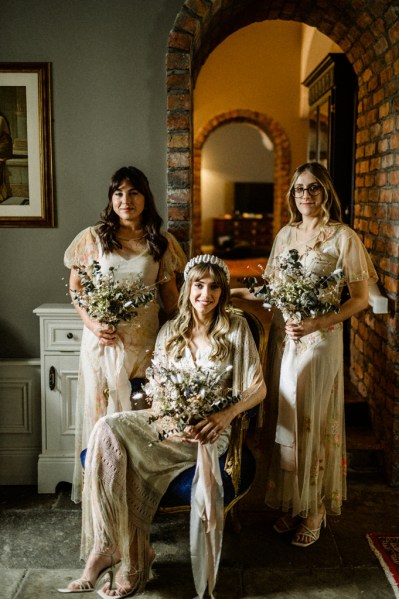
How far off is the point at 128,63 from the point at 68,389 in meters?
1.86

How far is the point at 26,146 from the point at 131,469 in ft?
6.53

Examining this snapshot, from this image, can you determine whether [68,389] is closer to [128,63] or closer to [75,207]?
[75,207]

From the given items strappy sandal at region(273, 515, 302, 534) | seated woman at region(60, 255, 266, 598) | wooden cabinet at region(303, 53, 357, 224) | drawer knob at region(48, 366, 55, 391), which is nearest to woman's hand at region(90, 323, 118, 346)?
seated woman at region(60, 255, 266, 598)

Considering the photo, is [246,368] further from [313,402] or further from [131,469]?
[131,469]

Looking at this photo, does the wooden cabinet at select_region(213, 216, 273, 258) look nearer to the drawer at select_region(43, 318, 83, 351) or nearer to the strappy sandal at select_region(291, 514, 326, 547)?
the drawer at select_region(43, 318, 83, 351)

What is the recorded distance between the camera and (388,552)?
3.05 meters

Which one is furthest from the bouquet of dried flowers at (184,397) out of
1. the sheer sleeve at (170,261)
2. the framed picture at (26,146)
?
the framed picture at (26,146)

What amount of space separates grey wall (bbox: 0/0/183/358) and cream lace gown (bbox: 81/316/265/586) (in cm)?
124

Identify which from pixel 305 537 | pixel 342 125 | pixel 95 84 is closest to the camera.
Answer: pixel 305 537

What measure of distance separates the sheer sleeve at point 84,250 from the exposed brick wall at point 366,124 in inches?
20.4

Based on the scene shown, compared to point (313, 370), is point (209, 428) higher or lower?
lower

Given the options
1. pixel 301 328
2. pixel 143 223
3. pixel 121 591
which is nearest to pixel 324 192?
pixel 301 328

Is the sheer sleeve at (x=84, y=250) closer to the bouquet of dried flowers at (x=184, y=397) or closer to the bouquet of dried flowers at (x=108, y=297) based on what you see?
the bouquet of dried flowers at (x=108, y=297)

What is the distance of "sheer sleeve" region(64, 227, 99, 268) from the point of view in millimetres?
3328
